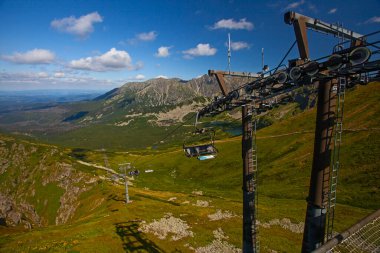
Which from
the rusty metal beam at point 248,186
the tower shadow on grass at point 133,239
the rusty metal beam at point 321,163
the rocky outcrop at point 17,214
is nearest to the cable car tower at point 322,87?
the rusty metal beam at point 321,163

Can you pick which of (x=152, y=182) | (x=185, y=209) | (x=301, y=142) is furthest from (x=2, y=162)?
(x=301, y=142)

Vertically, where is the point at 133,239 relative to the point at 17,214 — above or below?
above

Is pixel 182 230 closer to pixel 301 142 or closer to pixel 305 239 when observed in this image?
pixel 305 239

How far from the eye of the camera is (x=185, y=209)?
67750mm

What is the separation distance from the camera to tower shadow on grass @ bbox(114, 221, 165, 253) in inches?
1689

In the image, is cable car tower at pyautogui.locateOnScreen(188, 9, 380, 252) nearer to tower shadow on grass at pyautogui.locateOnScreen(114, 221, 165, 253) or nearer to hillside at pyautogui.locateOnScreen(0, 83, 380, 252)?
hillside at pyautogui.locateOnScreen(0, 83, 380, 252)

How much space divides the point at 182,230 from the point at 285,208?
3282cm

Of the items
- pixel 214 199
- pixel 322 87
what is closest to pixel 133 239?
pixel 214 199

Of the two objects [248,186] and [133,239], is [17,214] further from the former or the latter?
[248,186]

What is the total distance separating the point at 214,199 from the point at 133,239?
130ft

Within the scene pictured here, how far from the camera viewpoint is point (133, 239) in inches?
1861

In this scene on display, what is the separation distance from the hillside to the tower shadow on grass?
0.18m

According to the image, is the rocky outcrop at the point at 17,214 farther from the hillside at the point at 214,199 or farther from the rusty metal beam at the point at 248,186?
the rusty metal beam at the point at 248,186

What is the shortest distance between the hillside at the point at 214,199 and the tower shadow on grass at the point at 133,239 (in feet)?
0.58
